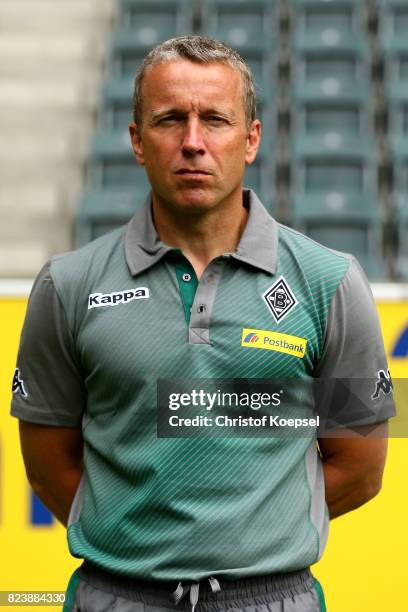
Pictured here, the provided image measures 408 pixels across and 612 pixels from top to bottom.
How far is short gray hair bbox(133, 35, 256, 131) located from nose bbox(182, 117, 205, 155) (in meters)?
0.10

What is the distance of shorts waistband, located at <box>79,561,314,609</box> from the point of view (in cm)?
137

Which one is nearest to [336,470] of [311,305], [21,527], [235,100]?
[311,305]

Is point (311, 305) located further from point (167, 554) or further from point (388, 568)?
point (388, 568)

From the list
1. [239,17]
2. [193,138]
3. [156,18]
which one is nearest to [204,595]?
[193,138]

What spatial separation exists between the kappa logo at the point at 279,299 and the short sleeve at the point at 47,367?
0.33m

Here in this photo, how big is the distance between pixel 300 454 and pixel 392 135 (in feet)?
16.0

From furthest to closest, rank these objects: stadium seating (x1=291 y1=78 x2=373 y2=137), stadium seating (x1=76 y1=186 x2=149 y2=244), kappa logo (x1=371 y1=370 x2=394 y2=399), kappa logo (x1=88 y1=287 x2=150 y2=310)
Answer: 1. stadium seating (x1=291 y1=78 x2=373 y2=137)
2. stadium seating (x1=76 y1=186 x2=149 y2=244)
3. kappa logo (x1=371 y1=370 x2=394 y2=399)
4. kappa logo (x1=88 y1=287 x2=150 y2=310)

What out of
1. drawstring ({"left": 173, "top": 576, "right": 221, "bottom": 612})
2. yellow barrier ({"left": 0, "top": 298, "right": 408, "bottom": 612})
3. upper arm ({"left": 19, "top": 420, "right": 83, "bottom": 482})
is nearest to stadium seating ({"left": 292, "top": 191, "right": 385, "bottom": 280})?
yellow barrier ({"left": 0, "top": 298, "right": 408, "bottom": 612})

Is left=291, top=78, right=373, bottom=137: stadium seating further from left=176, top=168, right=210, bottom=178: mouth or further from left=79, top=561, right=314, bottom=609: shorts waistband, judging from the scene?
left=79, top=561, right=314, bottom=609: shorts waistband

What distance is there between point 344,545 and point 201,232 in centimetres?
102

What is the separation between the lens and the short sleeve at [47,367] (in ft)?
4.99

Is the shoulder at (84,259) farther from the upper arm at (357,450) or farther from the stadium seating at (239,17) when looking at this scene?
the stadium seating at (239,17)

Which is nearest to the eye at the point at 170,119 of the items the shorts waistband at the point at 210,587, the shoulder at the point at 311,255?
the shoulder at the point at 311,255

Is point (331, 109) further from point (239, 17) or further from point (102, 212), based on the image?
point (102, 212)
